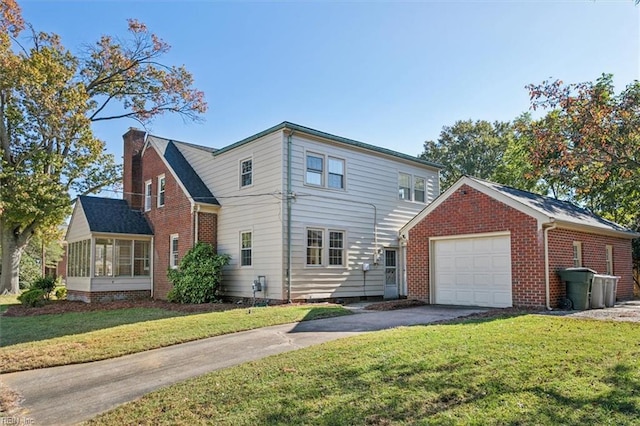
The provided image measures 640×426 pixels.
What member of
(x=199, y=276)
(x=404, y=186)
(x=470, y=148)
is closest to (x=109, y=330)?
(x=199, y=276)

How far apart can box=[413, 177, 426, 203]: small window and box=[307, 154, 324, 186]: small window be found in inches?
221

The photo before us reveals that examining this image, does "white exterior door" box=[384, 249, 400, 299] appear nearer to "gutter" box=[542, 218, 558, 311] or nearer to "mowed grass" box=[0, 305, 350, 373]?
"mowed grass" box=[0, 305, 350, 373]

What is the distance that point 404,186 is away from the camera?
19.5m

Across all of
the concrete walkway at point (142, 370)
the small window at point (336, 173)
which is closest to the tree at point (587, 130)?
the concrete walkway at point (142, 370)

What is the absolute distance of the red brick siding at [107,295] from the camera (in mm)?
18641

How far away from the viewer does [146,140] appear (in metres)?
21.6

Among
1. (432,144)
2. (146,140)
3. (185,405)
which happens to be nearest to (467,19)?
(185,405)

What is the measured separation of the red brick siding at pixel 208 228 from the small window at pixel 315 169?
4.62 meters

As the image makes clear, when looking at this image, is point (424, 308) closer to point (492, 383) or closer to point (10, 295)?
point (492, 383)

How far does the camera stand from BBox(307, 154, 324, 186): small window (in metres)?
15.9

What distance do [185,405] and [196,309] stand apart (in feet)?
30.2

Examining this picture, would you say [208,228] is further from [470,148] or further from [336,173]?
[470,148]

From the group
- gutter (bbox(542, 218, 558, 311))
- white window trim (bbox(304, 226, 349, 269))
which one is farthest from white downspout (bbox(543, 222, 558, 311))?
white window trim (bbox(304, 226, 349, 269))

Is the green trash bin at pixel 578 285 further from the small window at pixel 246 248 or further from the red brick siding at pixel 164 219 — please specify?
the red brick siding at pixel 164 219
